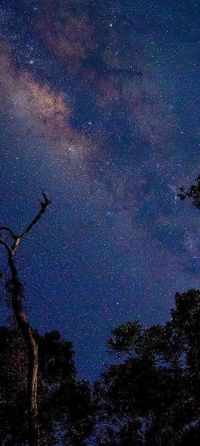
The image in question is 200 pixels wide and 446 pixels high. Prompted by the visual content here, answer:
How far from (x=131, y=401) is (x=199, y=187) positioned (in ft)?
44.5

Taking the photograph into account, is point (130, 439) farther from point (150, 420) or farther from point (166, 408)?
point (166, 408)

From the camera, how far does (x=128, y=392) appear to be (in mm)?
23875

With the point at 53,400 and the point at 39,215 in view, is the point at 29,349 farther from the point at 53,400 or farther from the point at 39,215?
the point at 53,400

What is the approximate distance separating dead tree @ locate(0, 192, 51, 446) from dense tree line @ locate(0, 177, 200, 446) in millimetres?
7091

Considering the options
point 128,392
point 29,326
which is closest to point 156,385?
point 128,392

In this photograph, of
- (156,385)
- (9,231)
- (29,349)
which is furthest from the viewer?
(156,385)

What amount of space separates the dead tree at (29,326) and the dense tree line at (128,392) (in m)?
7.09

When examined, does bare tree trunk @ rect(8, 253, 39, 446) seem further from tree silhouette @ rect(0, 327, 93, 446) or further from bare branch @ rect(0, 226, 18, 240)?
tree silhouette @ rect(0, 327, 93, 446)

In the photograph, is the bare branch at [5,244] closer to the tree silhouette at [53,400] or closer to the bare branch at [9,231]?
the bare branch at [9,231]

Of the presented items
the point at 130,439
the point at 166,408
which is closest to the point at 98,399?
the point at 130,439

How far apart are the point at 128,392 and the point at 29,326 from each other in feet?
51.4

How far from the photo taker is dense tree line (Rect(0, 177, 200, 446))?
2022cm

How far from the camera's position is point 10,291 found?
11.5 metres

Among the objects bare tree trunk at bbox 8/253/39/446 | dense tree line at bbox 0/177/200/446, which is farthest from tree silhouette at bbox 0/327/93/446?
bare tree trunk at bbox 8/253/39/446
